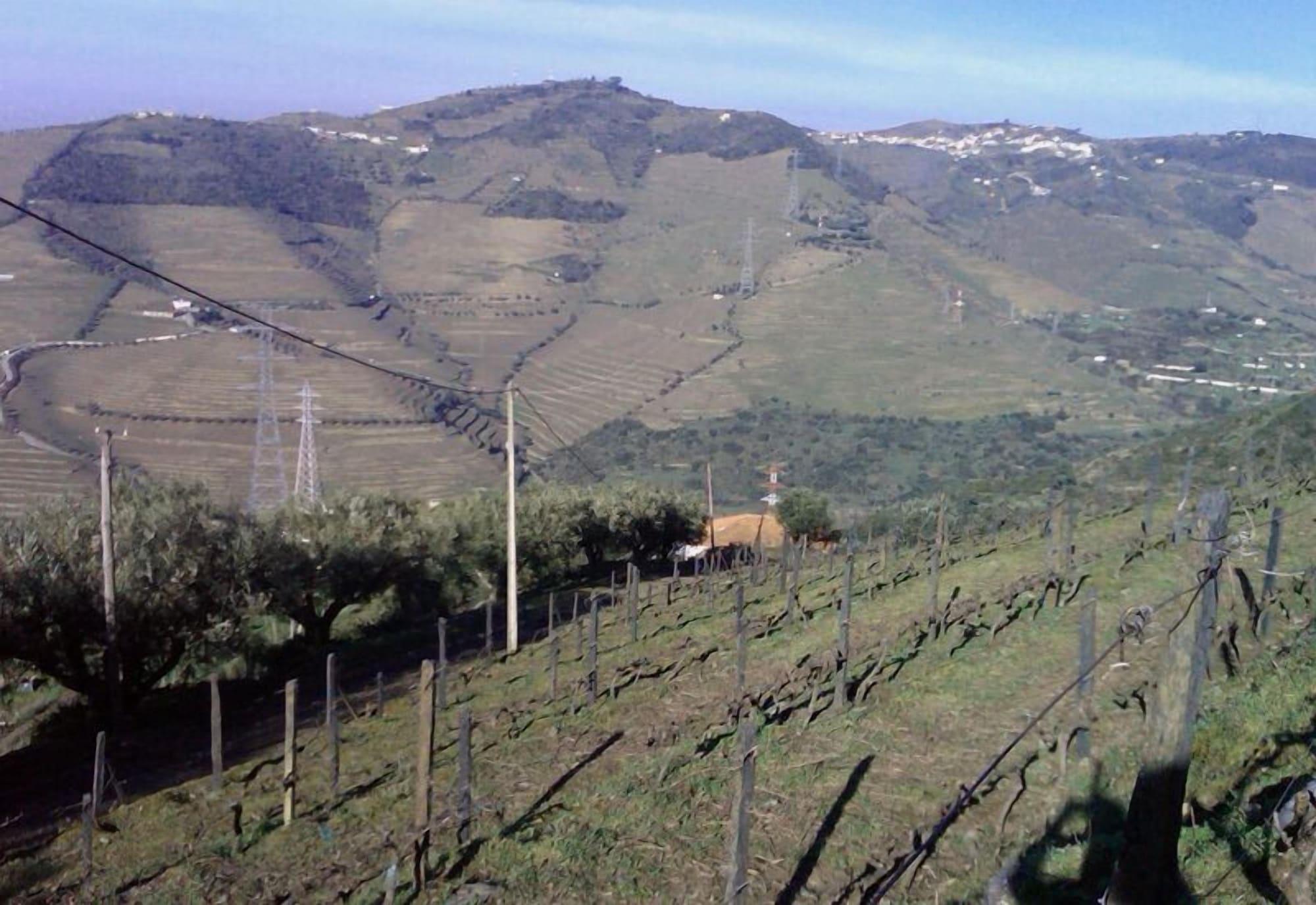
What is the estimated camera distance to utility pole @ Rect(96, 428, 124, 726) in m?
13.6

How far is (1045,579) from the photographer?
13.0 metres

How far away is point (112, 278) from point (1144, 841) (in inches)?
3790

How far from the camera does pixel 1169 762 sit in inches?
199

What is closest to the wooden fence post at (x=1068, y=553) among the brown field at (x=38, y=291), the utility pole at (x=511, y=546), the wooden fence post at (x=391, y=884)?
the utility pole at (x=511, y=546)

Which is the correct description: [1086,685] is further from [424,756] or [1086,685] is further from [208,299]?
[208,299]

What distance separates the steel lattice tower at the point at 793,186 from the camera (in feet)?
397

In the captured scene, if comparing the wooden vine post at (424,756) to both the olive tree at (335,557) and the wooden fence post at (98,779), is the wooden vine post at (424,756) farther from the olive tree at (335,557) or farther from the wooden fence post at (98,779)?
the olive tree at (335,557)

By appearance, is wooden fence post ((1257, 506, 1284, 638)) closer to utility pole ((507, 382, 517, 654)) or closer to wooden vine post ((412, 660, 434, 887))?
wooden vine post ((412, 660, 434, 887))

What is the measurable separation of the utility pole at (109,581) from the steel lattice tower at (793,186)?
10802 centimetres

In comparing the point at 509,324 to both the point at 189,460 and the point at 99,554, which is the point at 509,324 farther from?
the point at 99,554

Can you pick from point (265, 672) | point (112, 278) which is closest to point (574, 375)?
point (112, 278)

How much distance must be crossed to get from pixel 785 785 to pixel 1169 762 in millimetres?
3610

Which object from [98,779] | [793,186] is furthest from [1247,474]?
[793,186]

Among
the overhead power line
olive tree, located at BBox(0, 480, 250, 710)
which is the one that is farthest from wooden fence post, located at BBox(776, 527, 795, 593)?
olive tree, located at BBox(0, 480, 250, 710)
